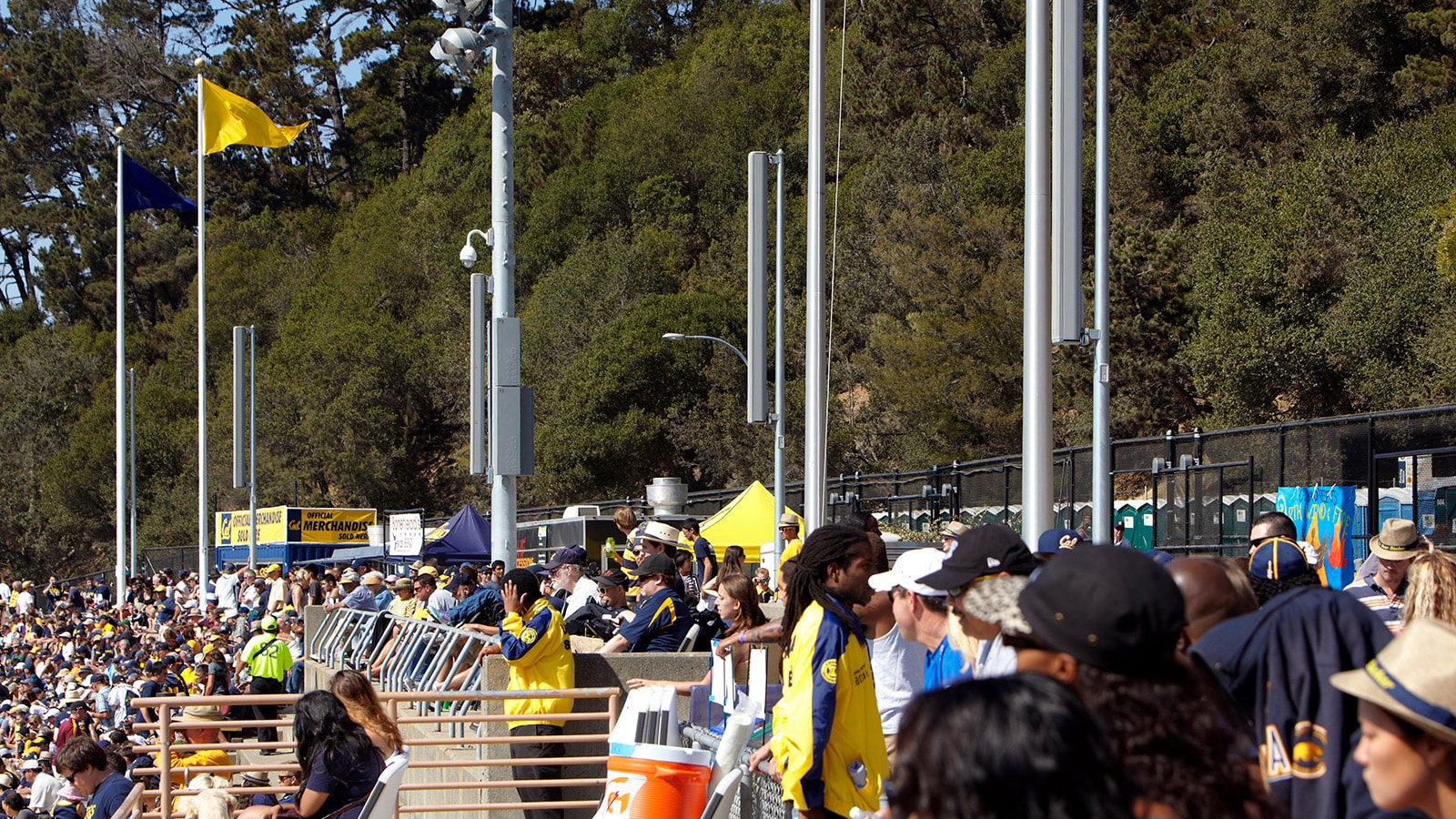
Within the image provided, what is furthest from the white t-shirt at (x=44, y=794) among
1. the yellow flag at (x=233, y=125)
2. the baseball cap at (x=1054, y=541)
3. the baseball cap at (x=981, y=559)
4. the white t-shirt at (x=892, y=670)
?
the yellow flag at (x=233, y=125)

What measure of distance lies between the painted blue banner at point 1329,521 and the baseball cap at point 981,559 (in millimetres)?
11419

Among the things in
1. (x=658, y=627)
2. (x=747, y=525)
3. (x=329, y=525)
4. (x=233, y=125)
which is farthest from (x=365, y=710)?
(x=329, y=525)

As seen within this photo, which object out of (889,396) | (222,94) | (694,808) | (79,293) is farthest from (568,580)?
(79,293)

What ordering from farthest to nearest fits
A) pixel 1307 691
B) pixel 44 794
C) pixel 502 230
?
1. pixel 502 230
2. pixel 44 794
3. pixel 1307 691

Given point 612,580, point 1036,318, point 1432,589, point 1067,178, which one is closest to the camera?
point 1432,589

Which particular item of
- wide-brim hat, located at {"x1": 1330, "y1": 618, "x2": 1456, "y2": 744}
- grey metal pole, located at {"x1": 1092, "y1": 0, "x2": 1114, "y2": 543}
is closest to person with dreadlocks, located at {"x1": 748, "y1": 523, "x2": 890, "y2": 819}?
wide-brim hat, located at {"x1": 1330, "y1": 618, "x2": 1456, "y2": 744}

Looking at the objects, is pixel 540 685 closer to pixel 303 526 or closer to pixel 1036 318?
pixel 1036 318

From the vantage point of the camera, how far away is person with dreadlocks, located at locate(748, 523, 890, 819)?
4.86 metres

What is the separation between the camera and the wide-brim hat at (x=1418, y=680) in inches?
102

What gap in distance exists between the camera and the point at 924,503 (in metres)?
28.1

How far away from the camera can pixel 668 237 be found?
6881cm

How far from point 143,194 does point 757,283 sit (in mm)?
20789

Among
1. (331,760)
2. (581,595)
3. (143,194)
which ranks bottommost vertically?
(581,595)

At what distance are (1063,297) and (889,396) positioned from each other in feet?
120
